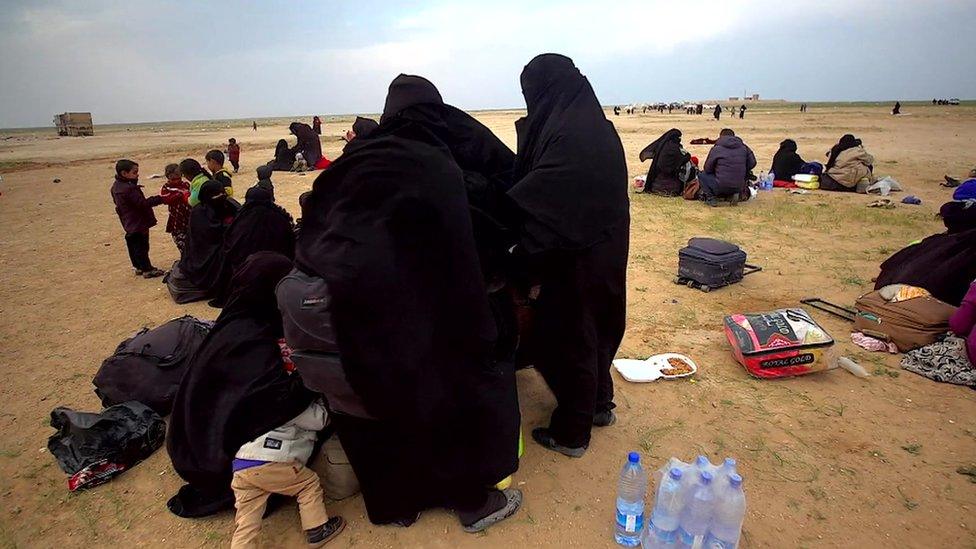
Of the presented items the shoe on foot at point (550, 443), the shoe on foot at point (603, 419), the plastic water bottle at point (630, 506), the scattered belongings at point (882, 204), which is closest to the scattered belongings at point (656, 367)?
the shoe on foot at point (603, 419)

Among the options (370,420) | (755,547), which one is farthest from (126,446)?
(755,547)

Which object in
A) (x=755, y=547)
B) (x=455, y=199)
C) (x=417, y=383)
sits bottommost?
(x=755, y=547)

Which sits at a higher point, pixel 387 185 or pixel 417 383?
pixel 387 185

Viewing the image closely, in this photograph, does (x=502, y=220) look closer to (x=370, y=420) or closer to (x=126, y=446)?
(x=370, y=420)

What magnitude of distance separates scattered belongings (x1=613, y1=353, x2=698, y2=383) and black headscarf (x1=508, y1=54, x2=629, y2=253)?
1.53 m

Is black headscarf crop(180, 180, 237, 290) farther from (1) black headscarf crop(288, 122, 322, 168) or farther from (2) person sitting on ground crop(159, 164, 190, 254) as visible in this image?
(1) black headscarf crop(288, 122, 322, 168)

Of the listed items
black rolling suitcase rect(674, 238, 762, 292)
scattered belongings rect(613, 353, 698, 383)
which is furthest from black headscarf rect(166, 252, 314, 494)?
black rolling suitcase rect(674, 238, 762, 292)

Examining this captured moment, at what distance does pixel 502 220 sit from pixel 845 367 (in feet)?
10.1

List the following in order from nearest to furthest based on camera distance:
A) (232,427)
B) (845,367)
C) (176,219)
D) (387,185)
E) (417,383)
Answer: (387,185)
(417,383)
(232,427)
(845,367)
(176,219)

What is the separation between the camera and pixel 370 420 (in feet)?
7.48

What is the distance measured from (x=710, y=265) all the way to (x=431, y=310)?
4.20 m

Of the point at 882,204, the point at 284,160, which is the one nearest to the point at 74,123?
the point at 284,160

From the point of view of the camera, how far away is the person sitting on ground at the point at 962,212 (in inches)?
166

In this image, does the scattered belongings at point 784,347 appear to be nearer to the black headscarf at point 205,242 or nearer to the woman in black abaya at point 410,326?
the woman in black abaya at point 410,326
